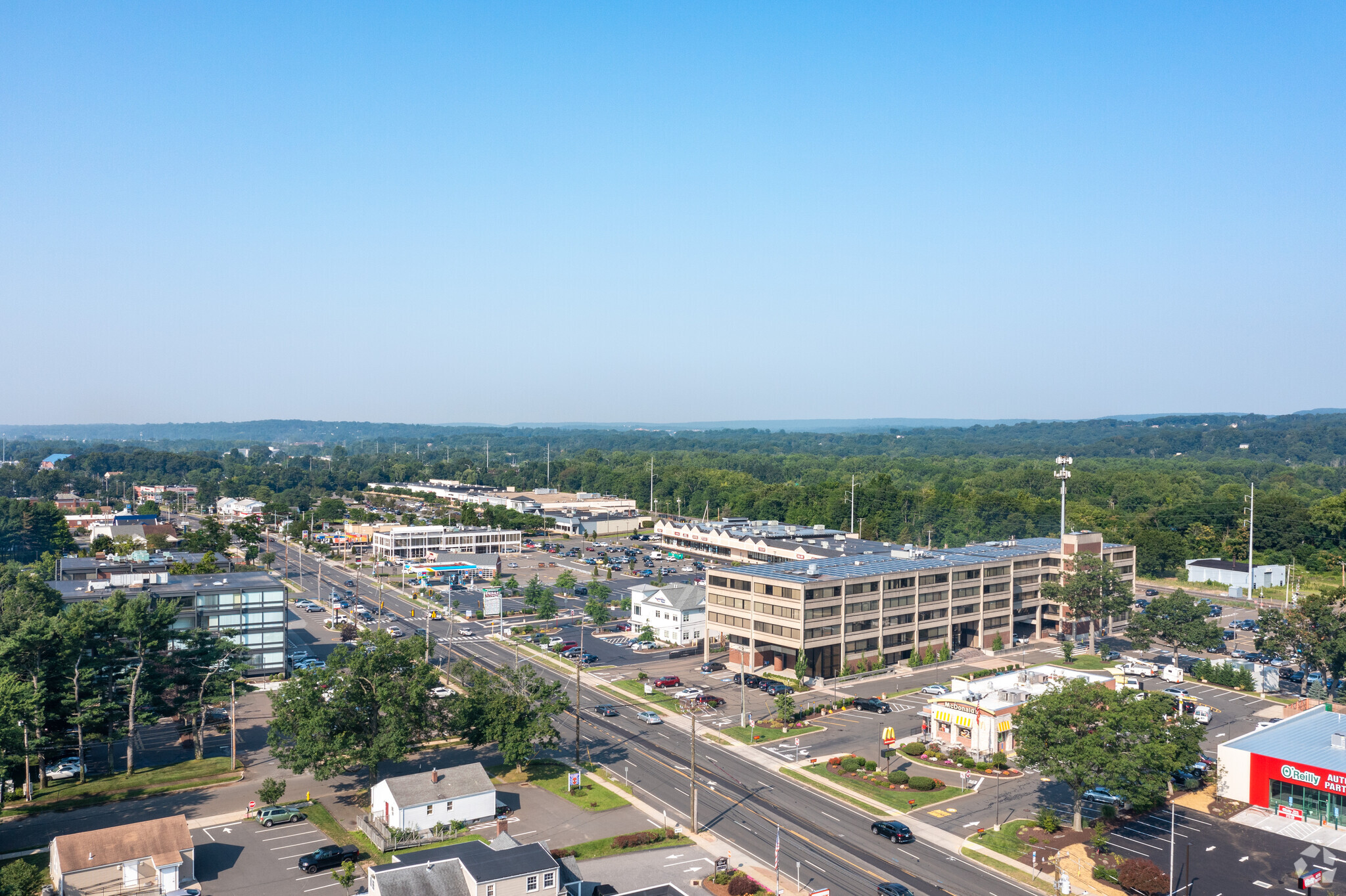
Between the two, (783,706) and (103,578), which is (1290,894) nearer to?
(783,706)

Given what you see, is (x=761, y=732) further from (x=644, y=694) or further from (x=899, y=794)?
(x=644, y=694)

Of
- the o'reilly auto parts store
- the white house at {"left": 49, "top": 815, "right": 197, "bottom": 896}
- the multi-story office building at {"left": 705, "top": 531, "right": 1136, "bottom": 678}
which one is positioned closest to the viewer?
the white house at {"left": 49, "top": 815, "right": 197, "bottom": 896}

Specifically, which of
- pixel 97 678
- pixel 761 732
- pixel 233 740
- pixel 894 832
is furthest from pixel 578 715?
pixel 97 678

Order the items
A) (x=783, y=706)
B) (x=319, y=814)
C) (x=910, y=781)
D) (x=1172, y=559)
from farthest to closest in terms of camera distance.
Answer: (x=1172, y=559) < (x=783, y=706) < (x=910, y=781) < (x=319, y=814)

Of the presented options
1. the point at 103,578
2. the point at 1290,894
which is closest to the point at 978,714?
the point at 1290,894

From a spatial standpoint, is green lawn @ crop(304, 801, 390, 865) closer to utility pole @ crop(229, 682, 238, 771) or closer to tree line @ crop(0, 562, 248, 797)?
utility pole @ crop(229, 682, 238, 771)

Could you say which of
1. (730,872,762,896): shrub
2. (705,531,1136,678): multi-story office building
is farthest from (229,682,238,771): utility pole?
(705,531,1136,678): multi-story office building

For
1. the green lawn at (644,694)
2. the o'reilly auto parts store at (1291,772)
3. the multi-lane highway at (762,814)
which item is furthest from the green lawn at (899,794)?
the green lawn at (644,694)
